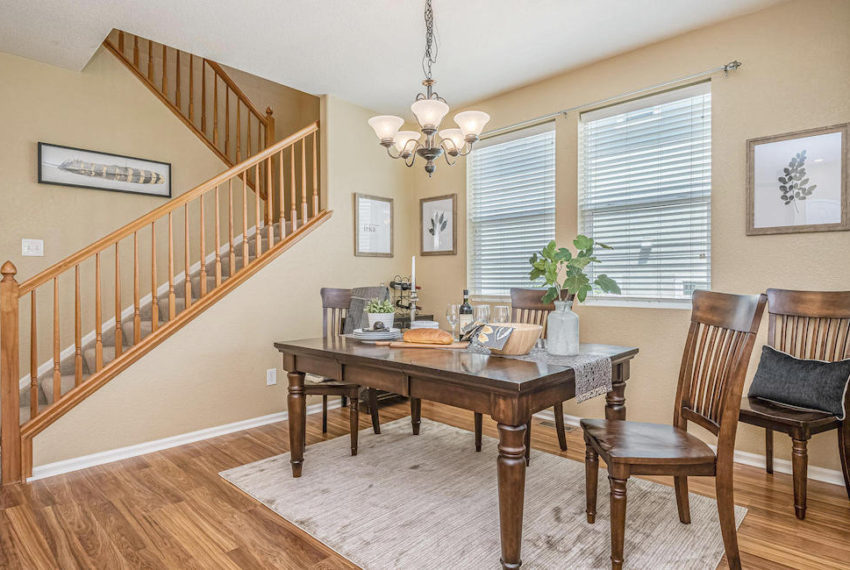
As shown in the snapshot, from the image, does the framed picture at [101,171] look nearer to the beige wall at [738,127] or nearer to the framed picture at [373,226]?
the framed picture at [373,226]

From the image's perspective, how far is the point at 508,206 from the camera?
13.2ft

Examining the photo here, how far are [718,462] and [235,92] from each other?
5.14 metres

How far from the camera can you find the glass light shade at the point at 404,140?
2578 mm

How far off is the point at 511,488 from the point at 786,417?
57.9 inches

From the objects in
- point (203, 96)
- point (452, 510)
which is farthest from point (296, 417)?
point (203, 96)

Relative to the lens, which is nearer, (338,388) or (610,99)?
(338,388)

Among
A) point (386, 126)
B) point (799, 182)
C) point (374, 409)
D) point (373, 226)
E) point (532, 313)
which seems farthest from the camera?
point (373, 226)

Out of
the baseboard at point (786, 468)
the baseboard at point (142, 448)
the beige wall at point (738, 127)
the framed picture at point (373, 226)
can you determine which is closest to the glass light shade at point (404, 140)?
the beige wall at point (738, 127)

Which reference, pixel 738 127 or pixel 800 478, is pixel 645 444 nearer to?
pixel 800 478

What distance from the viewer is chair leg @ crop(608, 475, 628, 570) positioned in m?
1.62

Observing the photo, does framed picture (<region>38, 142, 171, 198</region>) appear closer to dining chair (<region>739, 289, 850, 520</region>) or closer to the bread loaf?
the bread loaf

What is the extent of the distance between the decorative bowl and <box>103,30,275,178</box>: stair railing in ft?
12.2

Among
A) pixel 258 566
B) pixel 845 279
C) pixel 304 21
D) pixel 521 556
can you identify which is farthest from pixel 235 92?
pixel 845 279

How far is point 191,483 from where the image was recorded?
98.9 inches
